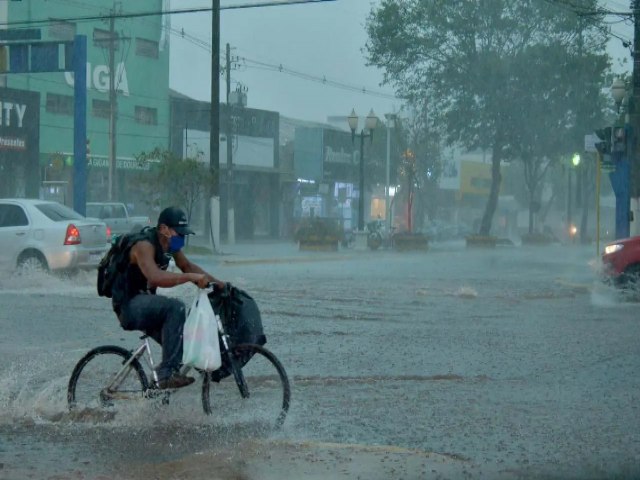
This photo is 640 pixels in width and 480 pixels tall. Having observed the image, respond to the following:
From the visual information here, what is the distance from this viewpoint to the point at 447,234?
71125 millimetres

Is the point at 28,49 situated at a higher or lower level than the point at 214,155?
higher

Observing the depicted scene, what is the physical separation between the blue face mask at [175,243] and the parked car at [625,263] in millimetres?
12190

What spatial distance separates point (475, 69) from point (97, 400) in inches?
1874

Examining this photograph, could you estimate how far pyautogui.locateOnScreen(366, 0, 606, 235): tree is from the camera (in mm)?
53812

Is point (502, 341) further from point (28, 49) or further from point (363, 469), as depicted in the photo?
point (28, 49)

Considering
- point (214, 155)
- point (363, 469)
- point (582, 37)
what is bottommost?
point (363, 469)

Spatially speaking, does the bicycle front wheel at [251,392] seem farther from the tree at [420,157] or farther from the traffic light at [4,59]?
the tree at [420,157]

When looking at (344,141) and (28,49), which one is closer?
(28,49)

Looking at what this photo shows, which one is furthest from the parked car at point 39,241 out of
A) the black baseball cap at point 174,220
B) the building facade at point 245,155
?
the building facade at point 245,155

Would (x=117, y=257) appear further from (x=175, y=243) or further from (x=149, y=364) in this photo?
(x=149, y=364)

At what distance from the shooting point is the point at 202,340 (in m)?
7.65

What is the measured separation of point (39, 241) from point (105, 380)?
11.8 meters

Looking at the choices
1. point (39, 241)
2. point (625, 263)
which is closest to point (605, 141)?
point (625, 263)

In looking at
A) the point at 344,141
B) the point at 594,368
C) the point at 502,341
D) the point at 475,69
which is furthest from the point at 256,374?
the point at 344,141
